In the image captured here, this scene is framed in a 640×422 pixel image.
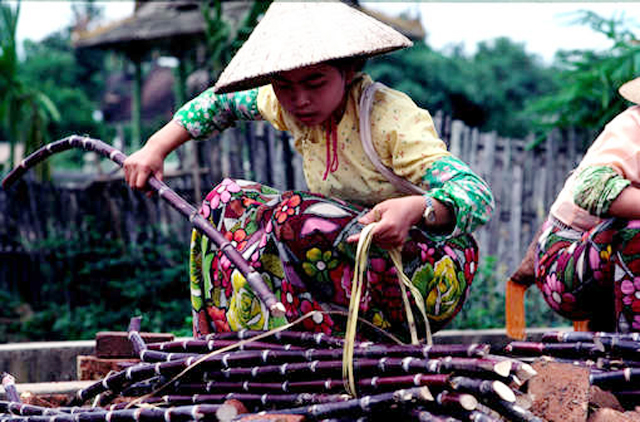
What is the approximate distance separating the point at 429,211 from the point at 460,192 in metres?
0.12

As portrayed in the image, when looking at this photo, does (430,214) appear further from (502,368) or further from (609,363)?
(609,363)

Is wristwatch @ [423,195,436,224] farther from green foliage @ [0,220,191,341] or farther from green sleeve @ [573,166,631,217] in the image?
green foliage @ [0,220,191,341]

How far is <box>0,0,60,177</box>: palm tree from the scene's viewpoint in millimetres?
7793

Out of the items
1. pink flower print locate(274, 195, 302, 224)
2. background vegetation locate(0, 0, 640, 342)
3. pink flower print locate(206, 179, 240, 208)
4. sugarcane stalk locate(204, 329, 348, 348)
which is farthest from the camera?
background vegetation locate(0, 0, 640, 342)

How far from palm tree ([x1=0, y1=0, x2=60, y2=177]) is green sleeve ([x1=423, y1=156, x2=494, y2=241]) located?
611cm

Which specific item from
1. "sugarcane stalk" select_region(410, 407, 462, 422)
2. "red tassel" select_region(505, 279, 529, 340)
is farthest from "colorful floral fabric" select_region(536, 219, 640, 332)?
"sugarcane stalk" select_region(410, 407, 462, 422)

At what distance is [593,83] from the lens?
638 centimetres

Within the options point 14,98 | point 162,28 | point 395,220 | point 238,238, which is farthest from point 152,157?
point 162,28

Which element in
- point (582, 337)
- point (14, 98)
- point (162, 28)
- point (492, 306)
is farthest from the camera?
point (162, 28)

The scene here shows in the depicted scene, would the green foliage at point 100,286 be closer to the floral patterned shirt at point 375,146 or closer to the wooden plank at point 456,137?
the wooden plank at point 456,137

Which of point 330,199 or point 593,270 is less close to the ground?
point 330,199

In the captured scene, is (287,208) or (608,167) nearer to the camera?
(287,208)

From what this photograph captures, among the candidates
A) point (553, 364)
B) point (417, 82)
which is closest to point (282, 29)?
point (553, 364)

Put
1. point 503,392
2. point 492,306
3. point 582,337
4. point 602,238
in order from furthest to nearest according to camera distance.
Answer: point 492,306, point 602,238, point 582,337, point 503,392
